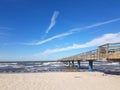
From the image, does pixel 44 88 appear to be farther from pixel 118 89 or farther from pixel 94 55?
pixel 94 55

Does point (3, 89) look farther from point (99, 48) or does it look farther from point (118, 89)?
point (99, 48)

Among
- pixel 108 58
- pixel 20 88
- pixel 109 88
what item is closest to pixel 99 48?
pixel 108 58

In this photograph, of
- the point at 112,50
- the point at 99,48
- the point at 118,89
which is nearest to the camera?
the point at 118,89

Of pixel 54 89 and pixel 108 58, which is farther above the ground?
pixel 108 58

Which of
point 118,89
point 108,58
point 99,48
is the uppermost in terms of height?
point 99,48

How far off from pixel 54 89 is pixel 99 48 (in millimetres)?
8679

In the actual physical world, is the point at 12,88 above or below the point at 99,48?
below

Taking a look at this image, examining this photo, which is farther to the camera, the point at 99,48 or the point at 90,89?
the point at 99,48

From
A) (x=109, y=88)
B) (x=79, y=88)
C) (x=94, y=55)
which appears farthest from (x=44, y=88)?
(x=94, y=55)

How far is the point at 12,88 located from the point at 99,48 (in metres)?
10.2

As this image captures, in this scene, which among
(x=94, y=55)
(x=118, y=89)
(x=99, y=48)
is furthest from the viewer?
(x=94, y=55)

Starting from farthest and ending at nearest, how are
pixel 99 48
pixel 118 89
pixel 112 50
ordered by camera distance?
Result: pixel 99 48 < pixel 112 50 < pixel 118 89

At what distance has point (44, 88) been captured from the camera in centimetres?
1149

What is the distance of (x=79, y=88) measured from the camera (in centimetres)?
1130
